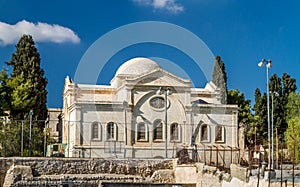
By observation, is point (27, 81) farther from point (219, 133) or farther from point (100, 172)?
point (100, 172)

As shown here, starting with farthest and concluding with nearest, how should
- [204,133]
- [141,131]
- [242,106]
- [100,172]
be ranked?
[242,106], [204,133], [141,131], [100,172]

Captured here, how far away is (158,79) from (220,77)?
41.5 ft

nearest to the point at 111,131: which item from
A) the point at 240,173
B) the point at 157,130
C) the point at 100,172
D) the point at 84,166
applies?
the point at 157,130

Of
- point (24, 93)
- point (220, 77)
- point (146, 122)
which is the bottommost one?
point (146, 122)

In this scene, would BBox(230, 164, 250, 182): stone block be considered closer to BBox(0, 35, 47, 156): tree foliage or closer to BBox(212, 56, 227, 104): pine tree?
BBox(0, 35, 47, 156): tree foliage

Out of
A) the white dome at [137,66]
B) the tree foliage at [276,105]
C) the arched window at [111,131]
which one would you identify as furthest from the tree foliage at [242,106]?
the arched window at [111,131]

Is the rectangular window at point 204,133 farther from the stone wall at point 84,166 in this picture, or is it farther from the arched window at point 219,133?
the stone wall at point 84,166

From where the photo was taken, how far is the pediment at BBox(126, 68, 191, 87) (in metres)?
45.8

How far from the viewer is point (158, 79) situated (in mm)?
46344

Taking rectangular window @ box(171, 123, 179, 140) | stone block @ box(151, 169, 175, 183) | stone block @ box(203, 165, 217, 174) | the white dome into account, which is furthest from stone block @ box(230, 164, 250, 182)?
the white dome

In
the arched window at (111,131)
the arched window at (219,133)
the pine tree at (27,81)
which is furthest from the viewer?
the arched window at (219,133)

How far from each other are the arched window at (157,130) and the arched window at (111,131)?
3563mm

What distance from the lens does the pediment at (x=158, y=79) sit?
150 feet

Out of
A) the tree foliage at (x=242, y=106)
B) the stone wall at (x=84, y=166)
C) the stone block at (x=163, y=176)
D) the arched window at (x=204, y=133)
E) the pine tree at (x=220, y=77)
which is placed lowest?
the stone block at (x=163, y=176)
